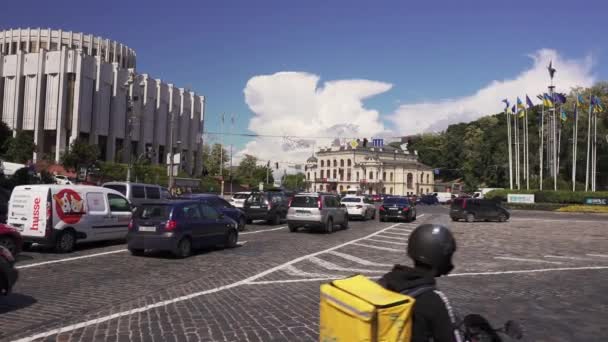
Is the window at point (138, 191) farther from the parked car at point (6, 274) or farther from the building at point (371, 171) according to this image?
the building at point (371, 171)

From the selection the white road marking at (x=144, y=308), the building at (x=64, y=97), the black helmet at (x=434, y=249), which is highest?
the building at (x=64, y=97)

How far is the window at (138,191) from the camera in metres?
18.8

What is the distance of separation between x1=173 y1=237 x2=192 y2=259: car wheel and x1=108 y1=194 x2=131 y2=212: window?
3.26 m

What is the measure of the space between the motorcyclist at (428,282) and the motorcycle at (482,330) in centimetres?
13

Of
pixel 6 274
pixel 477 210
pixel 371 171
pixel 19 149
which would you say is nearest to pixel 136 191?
pixel 6 274

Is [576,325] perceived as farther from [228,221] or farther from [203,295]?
[228,221]

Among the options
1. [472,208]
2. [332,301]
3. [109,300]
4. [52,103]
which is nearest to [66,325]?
[109,300]

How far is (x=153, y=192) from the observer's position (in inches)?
784

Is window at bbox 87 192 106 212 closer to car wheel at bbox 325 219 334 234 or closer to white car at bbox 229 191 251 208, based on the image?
car wheel at bbox 325 219 334 234

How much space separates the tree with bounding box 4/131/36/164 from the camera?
1868 inches

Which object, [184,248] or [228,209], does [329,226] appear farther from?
[184,248]

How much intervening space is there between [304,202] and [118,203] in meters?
8.30

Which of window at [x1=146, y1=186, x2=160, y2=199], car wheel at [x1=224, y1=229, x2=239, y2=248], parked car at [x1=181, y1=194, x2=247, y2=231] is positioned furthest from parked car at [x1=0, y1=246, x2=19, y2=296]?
parked car at [x1=181, y1=194, x2=247, y2=231]

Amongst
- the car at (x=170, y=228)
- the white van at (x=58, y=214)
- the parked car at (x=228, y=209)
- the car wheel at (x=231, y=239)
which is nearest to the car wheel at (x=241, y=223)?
the parked car at (x=228, y=209)
